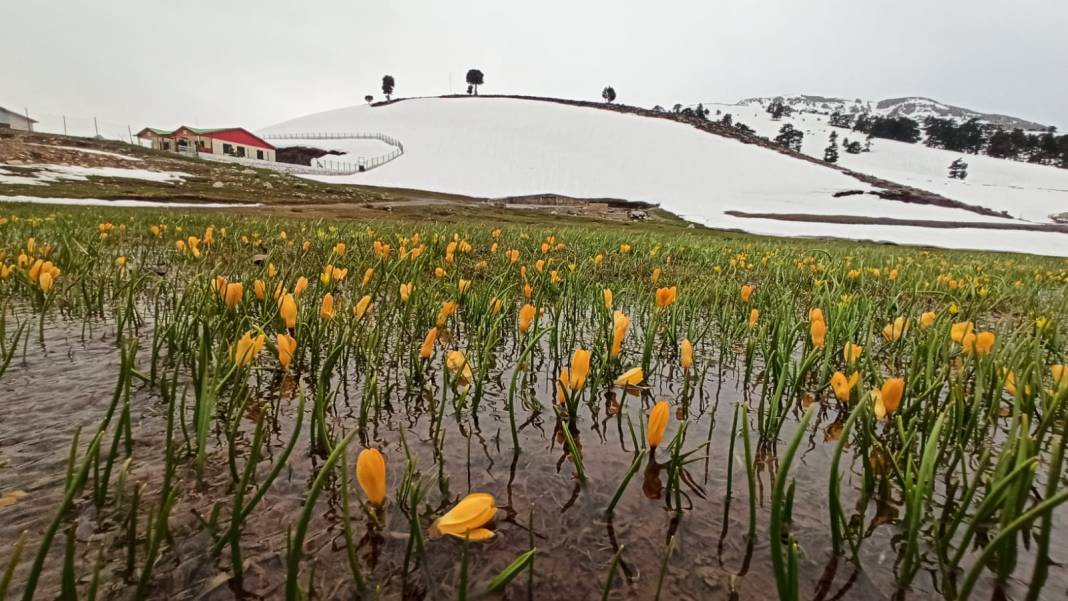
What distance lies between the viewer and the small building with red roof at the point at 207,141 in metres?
61.4

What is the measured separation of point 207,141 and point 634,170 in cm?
5294

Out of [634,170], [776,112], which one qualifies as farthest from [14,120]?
[776,112]

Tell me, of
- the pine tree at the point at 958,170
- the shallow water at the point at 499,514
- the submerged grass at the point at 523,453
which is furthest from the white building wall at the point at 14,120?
the pine tree at the point at 958,170

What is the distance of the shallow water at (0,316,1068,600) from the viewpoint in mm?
1129

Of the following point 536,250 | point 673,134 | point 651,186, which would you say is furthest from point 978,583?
point 673,134

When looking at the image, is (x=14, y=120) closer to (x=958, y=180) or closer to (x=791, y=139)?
(x=791, y=139)

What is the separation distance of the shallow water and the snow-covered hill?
3331 cm

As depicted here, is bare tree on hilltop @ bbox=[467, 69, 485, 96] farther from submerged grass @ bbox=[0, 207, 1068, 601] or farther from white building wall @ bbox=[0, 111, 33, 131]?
submerged grass @ bbox=[0, 207, 1068, 601]

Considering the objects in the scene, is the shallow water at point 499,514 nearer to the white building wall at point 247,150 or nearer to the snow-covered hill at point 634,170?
the snow-covered hill at point 634,170

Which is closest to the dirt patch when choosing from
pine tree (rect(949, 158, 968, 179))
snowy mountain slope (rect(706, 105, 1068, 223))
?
snowy mountain slope (rect(706, 105, 1068, 223))

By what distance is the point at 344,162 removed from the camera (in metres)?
69.4

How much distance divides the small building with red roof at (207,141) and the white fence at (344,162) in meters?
8.40

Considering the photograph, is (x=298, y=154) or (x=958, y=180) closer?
(x=298, y=154)

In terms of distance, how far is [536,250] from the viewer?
23.8 feet
